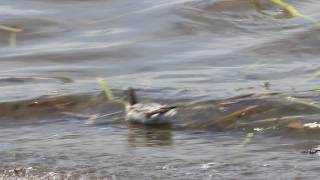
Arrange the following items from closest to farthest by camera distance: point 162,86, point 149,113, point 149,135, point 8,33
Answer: point 149,135, point 149,113, point 162,86, point 8,33

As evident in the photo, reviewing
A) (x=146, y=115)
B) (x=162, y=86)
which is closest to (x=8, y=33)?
(x=162, y=86)

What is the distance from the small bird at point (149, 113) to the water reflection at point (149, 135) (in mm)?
30

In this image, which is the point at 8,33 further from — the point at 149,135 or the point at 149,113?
the point at 149,135

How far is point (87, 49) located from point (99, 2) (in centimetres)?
155

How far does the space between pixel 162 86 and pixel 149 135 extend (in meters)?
1.02

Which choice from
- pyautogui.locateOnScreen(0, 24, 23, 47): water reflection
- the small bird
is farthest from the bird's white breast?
pyautogui.locateOnScreen(0, 24, 23, 47): water reflection

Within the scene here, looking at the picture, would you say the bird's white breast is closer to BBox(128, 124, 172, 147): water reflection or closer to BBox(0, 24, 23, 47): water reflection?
BBox(128, 124, 172, 147): water reflection

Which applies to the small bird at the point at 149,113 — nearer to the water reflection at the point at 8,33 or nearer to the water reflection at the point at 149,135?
the water reflection at the point at 149,135

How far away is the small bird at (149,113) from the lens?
4855 mm

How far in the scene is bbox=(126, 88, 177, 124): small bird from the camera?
4.86 metres

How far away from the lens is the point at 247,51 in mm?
6523

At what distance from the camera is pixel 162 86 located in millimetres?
5734

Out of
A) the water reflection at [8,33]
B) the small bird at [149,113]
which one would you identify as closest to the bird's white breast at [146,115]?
the small bird at [149,113]

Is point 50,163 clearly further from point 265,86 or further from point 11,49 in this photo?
point 11,49
